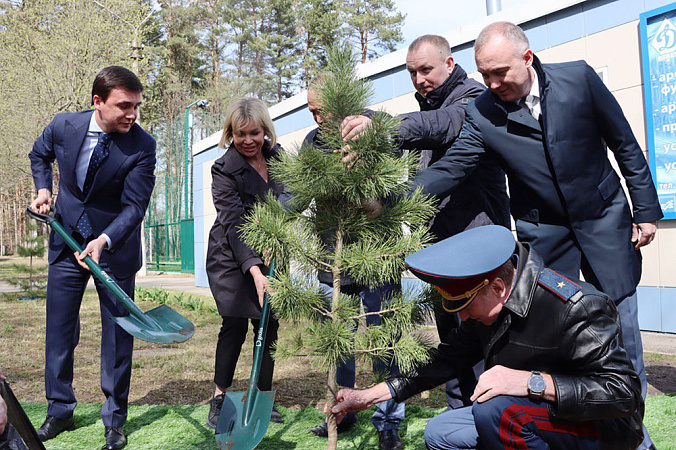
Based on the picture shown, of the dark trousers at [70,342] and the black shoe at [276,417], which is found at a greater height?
the dark trousers at [70,342]

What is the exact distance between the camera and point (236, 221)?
3271 millimetres

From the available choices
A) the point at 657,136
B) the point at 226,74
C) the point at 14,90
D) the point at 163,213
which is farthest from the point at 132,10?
the point at 657,136

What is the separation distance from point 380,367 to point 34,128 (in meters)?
15.7

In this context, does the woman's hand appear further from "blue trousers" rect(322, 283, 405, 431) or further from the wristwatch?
the wristwatch

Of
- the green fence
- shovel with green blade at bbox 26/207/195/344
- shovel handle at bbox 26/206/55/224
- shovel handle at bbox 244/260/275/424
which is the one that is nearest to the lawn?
shovel handle at bbox 244/260/275/424

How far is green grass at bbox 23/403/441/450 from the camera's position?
312cm

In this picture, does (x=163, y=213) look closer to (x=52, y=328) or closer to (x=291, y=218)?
(x=52, y=328)

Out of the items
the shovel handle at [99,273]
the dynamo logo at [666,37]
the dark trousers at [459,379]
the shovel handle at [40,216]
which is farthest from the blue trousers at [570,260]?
the dynamo logo at [666,37]

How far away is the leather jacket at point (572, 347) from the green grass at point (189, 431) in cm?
127

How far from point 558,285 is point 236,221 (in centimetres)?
194

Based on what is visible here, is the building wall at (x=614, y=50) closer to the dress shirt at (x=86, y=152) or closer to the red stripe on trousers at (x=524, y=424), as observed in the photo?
the dress shirt at (x=86, y=152)

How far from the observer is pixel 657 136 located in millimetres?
5812

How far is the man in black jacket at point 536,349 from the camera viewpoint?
5.62 ft

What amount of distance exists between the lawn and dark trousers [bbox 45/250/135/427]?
0.75 feet
